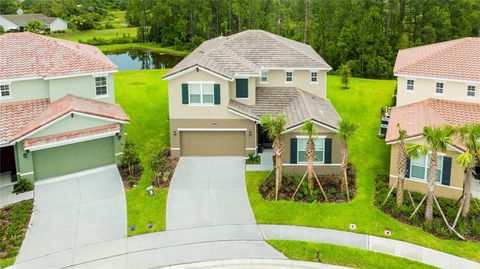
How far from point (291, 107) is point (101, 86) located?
12162 mm

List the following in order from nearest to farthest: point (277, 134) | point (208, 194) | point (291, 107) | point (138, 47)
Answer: point (277, 134) → point (208, 194) → point (291, 107) → point (138, 47)

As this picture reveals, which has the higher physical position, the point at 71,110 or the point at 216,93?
the point at 216,93

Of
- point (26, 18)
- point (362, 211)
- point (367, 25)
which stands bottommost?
point (362, 211)

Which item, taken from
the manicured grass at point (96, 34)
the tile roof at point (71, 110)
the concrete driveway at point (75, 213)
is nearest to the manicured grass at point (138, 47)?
the manicured grass at point (96, 34)

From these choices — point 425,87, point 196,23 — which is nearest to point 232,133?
point 425,87

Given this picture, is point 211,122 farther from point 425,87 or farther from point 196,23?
point 196,23

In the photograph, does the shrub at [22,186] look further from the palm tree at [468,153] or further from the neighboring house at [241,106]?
the palm tree at [468,153]

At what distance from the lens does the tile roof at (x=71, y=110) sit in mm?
24500

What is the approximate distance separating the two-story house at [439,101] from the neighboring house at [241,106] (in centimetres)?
407

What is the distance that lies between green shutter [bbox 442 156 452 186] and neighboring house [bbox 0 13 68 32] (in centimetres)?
8628

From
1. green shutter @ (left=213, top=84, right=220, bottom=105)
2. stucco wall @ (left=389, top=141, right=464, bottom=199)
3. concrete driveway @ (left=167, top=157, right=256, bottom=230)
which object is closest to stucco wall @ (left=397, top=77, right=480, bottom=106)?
stucco wall @ (left=389, top=141, right=464, bottom=199)

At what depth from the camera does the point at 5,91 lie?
25.8 m

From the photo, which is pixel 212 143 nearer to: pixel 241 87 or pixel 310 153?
pixel 241 87

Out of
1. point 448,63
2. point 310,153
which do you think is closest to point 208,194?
point 310,153
